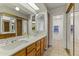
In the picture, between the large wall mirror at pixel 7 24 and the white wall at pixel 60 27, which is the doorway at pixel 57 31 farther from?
the large wall mirror at pixel 7 24

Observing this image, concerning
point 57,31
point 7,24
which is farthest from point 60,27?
point 7,24

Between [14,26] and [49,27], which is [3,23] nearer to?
[14,26]

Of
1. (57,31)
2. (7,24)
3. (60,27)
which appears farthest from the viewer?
(60,27)

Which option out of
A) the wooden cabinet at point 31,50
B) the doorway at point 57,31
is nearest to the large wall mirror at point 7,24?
the wooden cabinet at point 31,50

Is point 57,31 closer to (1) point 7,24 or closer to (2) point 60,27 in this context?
(2) point 60,27

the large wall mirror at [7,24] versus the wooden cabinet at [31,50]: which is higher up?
the large wall mirror at [7,24]

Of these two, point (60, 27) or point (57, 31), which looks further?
point (60, 27)

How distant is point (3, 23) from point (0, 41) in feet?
1.10

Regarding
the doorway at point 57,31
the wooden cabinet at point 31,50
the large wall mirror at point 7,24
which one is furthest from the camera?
the doorway at point 57,31

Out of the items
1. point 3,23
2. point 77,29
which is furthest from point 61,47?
point 3,23

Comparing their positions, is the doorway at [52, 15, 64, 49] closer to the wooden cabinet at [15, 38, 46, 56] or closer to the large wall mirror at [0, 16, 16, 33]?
the wooden cabinet at [15, 38, 46, 56]

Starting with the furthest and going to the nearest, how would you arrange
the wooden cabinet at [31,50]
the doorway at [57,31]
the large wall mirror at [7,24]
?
1. the doorway at [57,31]
2. the large wall mirror at [7,24]
3. the wooden cabinet at [31,50]

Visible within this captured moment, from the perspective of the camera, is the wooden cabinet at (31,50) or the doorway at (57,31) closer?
the wooden cabinet at (31,50)

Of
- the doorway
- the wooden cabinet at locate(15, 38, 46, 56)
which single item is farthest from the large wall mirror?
the doorway
